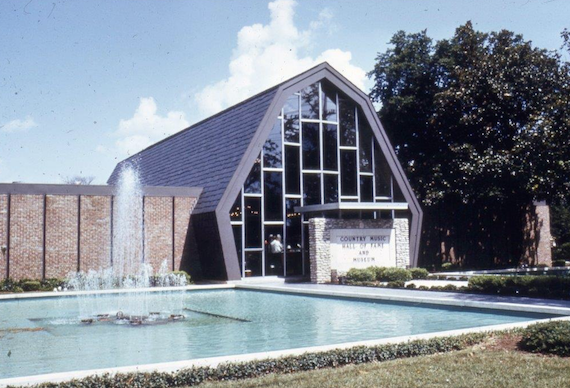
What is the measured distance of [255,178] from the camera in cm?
2458

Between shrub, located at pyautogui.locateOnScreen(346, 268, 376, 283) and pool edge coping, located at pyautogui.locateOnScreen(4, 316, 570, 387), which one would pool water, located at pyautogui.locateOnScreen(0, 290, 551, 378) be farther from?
shrub, located at pyautogui.locateOnScreen(346, 268, 376, 283)

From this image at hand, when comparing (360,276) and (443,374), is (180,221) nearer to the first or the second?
(360,276)

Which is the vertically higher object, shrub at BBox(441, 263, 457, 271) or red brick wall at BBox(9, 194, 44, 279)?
red brick wall at BBox(9, 194, 44, 279)

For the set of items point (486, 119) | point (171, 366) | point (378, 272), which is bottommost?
point (171, 366)

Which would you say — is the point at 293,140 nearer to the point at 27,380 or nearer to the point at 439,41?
the point at 439,41

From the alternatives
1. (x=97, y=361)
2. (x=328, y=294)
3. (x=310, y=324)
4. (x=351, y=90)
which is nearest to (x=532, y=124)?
(x=351, y=90)

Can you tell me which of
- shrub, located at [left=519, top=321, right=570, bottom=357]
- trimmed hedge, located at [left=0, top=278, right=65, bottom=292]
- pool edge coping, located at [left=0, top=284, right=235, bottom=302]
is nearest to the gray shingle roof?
pool edge coping, located at [left=0, top=284, right=235, bottom=302]

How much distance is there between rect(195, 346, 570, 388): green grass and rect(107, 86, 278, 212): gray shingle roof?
52.1 ft

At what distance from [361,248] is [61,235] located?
1191cm

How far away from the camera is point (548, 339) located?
28.6ft

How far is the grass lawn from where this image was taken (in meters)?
6.86

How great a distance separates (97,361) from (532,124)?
2499 cm

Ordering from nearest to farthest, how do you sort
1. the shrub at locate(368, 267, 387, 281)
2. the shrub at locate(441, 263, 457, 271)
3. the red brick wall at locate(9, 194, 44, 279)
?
1. the red brick wall at locate(9, 194, 44, 279)
2. the shrub at locate(368, 267, 387, 281)
3. the shrub at locate(441, 263, 457, 271)

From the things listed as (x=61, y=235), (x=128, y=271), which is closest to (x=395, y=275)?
(x=128, y=271)
